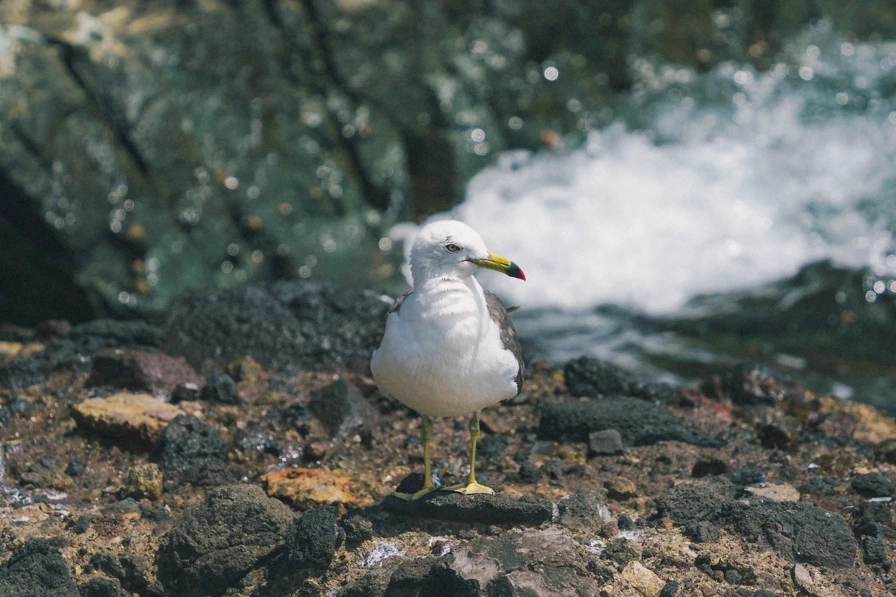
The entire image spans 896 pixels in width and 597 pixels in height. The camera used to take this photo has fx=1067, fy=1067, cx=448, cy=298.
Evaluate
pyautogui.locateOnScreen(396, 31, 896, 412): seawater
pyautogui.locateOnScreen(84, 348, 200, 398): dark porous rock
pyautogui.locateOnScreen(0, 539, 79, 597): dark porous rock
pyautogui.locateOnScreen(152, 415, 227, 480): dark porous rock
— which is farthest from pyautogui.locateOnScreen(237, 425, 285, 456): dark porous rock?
pyautogui.locateOnScreen(396, 31, 896, 412): seawater

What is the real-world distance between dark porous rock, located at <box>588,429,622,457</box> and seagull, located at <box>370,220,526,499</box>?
1.37 meters

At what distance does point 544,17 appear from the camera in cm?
1441

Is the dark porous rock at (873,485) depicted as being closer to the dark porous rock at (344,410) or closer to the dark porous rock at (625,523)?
the dark porous rock at (625,523)

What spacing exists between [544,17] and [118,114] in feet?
19.2

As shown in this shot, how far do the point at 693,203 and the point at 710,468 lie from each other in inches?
295

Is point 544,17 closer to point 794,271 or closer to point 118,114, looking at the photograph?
point 794,271

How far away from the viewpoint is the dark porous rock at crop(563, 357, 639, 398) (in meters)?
8.48

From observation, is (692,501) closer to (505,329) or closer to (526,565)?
(526,565)

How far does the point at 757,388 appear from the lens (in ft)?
28.7

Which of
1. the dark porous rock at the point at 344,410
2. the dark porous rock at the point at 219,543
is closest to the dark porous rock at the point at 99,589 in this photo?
the dark porous rock at the point at 219,543

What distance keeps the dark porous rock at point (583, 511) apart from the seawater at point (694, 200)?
4385 mm

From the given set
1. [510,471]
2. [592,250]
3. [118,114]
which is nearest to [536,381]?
[510,471]

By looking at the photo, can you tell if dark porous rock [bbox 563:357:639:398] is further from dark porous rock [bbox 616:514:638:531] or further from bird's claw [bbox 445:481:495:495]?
dark porous rock [bbox 616:514:638:531]

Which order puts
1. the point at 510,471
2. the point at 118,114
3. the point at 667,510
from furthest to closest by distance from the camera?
the point at 118,114 → the point at 510,471 → the point at 667,510
